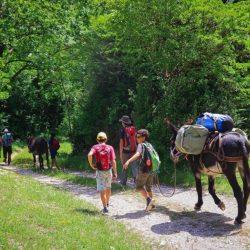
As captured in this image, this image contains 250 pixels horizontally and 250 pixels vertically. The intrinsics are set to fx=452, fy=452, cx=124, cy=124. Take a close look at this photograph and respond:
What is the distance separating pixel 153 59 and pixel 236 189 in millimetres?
7492

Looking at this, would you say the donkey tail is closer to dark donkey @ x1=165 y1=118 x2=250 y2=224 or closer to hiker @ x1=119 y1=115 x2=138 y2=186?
dark donkey @ x1=165 y1=118 x2=250 y2=224

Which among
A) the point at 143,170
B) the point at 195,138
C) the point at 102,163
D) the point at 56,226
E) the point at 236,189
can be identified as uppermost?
the point at 195,138

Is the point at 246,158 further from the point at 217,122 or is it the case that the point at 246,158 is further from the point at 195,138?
the point at 195,138

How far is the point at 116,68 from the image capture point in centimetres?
2275

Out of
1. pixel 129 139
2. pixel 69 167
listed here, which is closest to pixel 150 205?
pixel 129 139

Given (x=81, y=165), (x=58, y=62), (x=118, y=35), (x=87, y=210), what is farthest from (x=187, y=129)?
(x=58, y=62)

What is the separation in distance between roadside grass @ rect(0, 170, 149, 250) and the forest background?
614cm

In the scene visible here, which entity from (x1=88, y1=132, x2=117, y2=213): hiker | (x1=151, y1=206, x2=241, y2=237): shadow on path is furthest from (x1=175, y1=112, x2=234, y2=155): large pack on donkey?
(x1=88, y1=132, x2=117, y2=213): hiker

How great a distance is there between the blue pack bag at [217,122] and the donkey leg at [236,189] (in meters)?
0.82

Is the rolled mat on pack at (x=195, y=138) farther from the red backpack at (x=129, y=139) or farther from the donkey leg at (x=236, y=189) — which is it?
the red backpack at (x=129, y=139)

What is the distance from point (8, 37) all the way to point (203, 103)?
13.7 m

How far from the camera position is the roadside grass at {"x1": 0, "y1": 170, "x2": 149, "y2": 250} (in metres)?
7.41

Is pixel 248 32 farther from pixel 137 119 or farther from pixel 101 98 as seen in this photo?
pixel 101 98

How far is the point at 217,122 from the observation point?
975 cm
